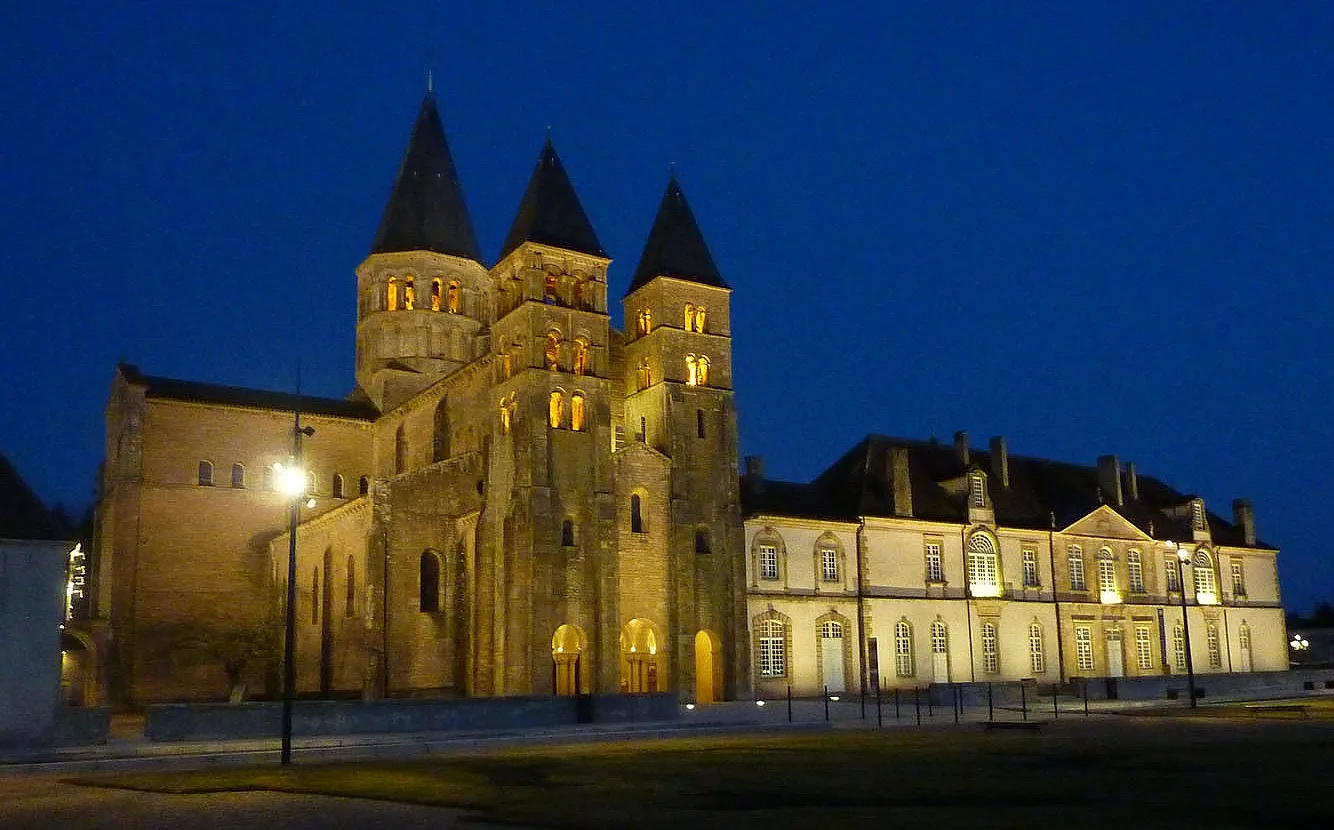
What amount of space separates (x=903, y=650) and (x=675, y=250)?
2081 centimetres

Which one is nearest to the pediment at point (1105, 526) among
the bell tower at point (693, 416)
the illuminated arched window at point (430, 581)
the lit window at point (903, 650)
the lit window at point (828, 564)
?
the lit window at point (903, 650)

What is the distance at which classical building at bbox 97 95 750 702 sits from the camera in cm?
4609

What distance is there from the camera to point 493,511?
47.1 m

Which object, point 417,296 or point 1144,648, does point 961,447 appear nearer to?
point 1144,648

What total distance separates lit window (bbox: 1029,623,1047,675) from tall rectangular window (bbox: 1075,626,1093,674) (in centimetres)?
251

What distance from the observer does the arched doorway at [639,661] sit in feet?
157

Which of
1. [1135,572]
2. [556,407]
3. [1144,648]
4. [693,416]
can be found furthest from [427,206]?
[1144,648]

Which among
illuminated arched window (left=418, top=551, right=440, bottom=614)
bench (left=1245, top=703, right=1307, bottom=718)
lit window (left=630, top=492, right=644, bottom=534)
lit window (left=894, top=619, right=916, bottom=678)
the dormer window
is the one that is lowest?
bench (left=1245, top=703, right=1307, bottom=718)

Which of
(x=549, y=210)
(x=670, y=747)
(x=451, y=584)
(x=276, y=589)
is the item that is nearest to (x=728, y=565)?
(x=451, y=584)

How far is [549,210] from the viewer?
5141 centimetres

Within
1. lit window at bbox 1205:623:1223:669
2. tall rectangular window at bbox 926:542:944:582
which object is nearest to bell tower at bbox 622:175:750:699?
tall rectangular window at bbox 926:542:944:582

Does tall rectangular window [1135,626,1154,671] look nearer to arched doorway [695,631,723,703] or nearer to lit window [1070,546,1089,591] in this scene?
lit window [1070,546,1089,591]

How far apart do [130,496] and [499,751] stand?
35.2 m

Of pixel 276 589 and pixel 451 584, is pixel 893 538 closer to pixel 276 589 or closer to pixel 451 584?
pixel 451 584
